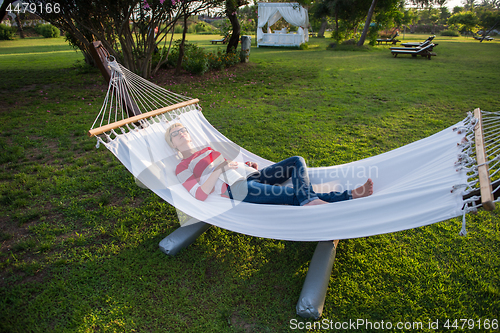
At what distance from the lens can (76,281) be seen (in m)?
1.71

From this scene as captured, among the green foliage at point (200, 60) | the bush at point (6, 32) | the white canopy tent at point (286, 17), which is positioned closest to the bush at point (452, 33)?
the white canopy tent at point (286, 17)

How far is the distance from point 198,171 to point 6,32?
65.6ft

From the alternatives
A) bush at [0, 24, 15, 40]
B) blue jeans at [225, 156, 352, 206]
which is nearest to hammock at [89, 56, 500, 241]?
blue jeans at [225, 156, 352, 206]

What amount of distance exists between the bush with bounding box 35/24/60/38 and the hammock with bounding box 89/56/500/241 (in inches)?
768

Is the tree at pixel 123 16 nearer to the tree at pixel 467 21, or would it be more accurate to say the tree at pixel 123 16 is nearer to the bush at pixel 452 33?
the bush at pixel 452 33

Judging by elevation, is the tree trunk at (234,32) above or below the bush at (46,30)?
below

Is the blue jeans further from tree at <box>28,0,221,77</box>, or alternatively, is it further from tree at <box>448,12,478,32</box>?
tree at <box>448,12,478,32</box>

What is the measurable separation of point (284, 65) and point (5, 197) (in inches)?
305

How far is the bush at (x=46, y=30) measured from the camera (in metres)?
16.8

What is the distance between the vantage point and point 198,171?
202cm

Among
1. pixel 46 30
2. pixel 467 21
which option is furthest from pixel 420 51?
pixel 467 21

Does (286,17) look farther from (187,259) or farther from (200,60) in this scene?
(187,259)

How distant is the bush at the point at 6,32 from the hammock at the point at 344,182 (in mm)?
18712

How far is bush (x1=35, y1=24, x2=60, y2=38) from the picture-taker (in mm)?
16844
